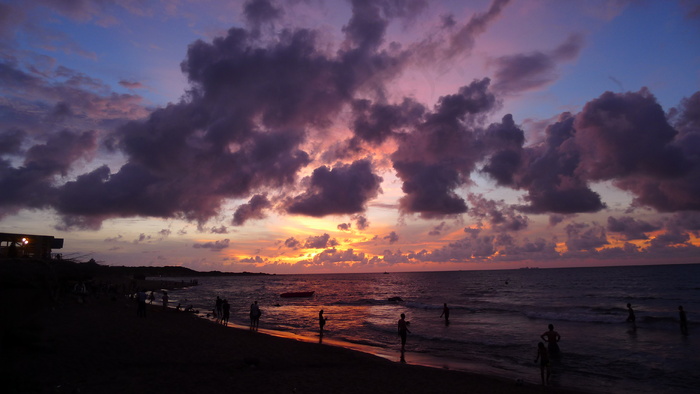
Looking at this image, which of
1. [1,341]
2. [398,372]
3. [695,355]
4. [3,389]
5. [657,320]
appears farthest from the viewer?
[657,320]

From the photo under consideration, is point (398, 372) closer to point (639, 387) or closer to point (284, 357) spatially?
point (284, 357)

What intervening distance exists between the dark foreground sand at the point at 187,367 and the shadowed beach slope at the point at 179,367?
28mm

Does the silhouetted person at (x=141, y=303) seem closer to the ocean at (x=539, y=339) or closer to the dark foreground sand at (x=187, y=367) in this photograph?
the dark foreground sand at (x=187, y=367)

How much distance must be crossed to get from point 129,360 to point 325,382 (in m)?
7.31

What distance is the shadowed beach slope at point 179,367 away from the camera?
38.2 ft

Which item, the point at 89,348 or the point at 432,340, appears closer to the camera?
the point at 89,348

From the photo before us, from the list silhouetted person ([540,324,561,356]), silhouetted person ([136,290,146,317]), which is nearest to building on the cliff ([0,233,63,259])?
silhouetted person ([136,290,146,317])

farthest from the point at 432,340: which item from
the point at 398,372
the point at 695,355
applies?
the point at 695,355

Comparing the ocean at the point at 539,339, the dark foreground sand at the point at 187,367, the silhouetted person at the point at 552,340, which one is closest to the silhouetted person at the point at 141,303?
the dark foreground sand at the point at 187,367

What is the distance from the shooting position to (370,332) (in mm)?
30547

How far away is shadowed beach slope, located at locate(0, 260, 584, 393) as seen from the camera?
11.6m

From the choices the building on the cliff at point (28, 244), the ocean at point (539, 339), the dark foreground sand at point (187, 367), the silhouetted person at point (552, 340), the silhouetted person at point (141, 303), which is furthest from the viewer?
the silhouetted person at point (141, 303)

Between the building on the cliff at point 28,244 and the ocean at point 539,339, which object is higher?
the building on the cliff at point 28,244

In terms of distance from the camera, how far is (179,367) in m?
14.2
